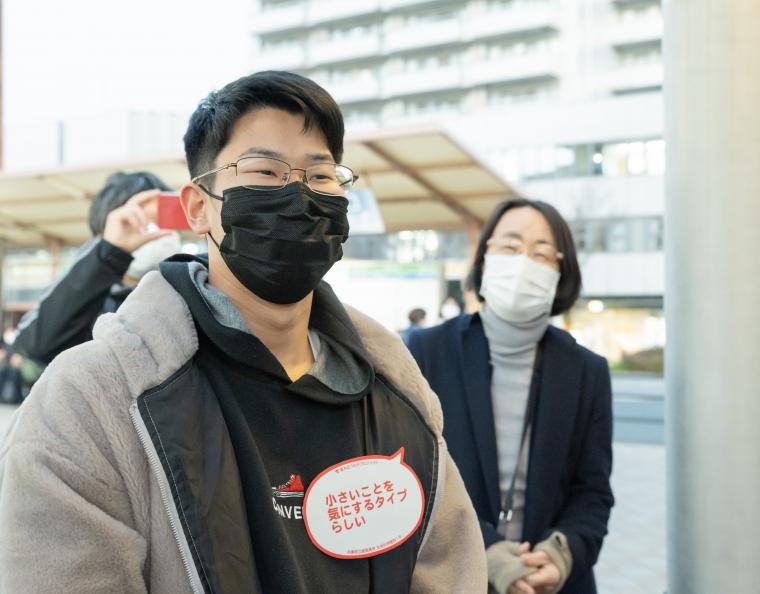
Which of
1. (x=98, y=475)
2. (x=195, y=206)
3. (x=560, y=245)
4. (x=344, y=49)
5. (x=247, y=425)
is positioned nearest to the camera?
(x=98, y=475)

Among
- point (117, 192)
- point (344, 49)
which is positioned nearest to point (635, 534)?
point (117, 192)

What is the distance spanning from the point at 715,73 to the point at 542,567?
A: 156cm

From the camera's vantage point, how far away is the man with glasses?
1.14 metres

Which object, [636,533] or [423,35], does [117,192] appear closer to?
[636,533]

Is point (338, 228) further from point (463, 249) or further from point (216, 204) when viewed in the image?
point (463, 249)

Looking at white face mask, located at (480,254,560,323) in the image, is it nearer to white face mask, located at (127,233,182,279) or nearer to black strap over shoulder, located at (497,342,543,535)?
black strap over shoulder, located at (497,342,543,535)

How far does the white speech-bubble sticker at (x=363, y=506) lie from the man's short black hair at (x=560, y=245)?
1453 mm

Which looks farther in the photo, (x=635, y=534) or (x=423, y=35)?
(x=423, y=35)

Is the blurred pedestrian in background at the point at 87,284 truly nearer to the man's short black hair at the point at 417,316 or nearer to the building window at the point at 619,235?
the man's short black hair at the point at 417,316

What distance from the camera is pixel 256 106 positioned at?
149cm

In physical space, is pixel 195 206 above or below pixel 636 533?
above

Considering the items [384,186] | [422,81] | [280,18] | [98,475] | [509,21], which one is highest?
[280,18]

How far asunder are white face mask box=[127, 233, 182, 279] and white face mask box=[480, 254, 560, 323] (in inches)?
44.8

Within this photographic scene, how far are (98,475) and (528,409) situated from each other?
163 centimetres
